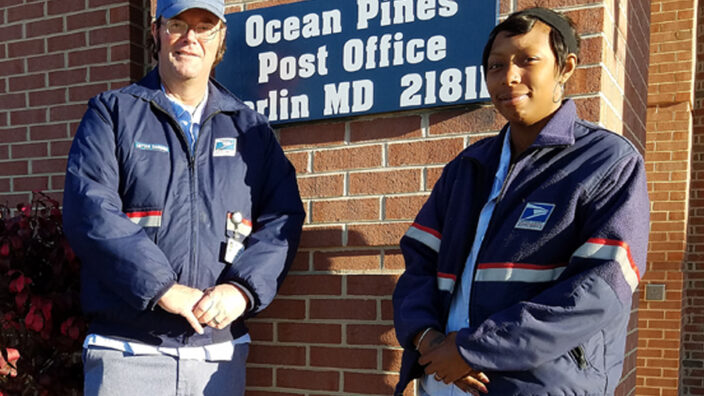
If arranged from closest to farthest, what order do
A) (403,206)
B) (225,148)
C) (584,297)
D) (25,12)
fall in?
(584,297), (225,148), (403,206), (25,12)

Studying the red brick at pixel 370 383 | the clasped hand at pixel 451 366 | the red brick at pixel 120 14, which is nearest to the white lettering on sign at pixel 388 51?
the clasped hand at pixel 451 366

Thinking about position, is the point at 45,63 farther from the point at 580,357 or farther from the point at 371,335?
the point at 580,357

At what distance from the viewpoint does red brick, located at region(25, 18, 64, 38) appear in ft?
11.8

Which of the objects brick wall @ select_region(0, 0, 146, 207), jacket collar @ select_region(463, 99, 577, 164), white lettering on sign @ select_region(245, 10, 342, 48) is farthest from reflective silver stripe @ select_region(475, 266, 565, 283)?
brick wall @ select_region(0, 0, 146, 207)

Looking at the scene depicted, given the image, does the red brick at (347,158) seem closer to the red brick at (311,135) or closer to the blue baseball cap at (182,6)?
the red brick at (311,135)

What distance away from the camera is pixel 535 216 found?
179cm

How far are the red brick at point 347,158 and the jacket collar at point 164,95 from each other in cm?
46

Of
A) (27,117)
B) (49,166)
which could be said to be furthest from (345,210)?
(27,117)

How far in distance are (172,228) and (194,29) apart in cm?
79

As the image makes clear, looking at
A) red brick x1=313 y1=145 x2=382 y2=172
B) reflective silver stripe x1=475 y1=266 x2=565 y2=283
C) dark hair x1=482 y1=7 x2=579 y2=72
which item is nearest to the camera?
reflective silver stripe x1=475 y1=266 x2=565 y2=283

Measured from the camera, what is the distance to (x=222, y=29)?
253 cm

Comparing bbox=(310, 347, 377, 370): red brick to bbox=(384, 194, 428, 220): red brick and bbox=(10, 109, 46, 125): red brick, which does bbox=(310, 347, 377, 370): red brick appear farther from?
bbox=(10, 109, 46, 125): red brick

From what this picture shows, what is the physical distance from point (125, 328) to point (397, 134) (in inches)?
53.3

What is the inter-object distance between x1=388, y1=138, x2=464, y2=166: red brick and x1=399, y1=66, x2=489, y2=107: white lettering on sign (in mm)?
173
